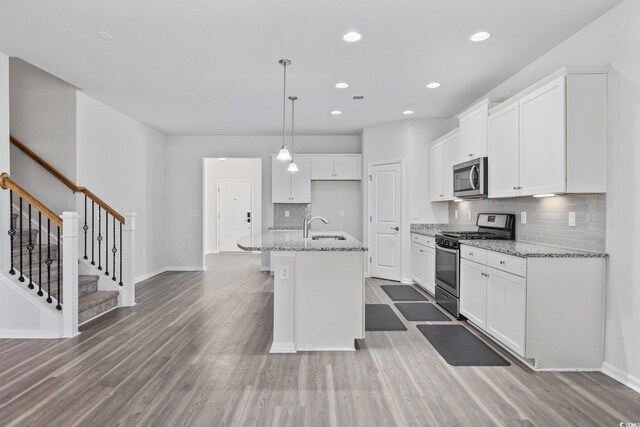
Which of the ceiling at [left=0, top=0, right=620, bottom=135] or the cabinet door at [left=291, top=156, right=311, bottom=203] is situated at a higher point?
the ceiling at [left=0, top=0, right=620, bottom=135]

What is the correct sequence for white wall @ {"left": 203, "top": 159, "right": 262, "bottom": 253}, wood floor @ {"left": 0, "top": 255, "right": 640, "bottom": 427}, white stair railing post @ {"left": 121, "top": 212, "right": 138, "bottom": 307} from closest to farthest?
wood floor @ {"left": 0, "top": 255, "right": 640, "bottom": 427} → white stair railing post @ {"left": 121, "top": 212, "right": 138, "bottom": 307} → white wall @ {"left": 203, "top": 159, "right": 262, "bottom": 253}

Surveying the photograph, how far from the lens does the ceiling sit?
102 inches

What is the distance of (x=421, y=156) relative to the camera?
225 inches

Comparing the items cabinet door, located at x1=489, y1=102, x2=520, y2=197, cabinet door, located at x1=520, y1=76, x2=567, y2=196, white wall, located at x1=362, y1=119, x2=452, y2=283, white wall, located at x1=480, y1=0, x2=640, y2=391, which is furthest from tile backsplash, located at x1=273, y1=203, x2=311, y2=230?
white wall, located at x1=480, y1=0, x2=640, y2=391

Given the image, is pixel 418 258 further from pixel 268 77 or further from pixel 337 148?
pixel 268 77

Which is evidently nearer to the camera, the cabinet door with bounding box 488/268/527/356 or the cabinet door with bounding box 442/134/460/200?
the cabinet door with bounding box 488/268/527/356

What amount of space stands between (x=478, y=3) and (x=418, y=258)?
140 inches

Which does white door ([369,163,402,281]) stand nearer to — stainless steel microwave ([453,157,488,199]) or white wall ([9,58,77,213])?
stainless steel microwave ([453,157,488,199])

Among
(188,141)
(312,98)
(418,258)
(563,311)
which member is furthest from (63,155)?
(563,311)

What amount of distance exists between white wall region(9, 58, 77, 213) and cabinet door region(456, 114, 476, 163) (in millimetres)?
4711

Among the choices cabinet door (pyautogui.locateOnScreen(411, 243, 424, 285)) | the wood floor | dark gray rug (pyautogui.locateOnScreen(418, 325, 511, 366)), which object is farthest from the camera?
cabinet door (pyautogui.locateOnScreen(411, 243, 424, 285))

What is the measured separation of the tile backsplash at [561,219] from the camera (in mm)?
2705

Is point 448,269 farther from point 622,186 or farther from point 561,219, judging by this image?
point 622,186

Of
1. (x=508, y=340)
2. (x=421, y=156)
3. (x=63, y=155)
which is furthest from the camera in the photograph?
(x=421, y=156)
